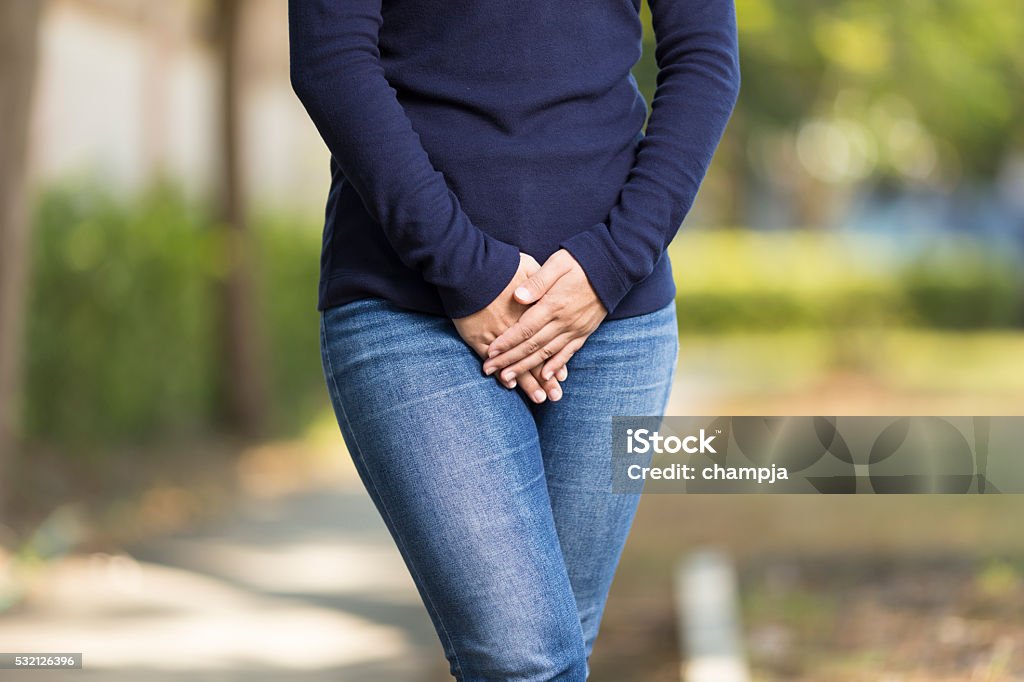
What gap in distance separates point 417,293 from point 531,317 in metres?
0.16

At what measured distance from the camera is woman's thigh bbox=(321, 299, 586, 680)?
1689mm

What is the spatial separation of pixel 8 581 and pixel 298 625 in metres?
1.25

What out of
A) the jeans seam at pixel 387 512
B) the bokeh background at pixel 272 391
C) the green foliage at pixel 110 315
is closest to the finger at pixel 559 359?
the jeans seam at pixel 387 512

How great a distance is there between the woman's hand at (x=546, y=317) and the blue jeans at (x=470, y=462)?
5cm

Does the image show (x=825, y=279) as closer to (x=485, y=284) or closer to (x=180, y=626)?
(x=180, y=626)

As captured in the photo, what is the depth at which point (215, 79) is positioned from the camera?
364 inches

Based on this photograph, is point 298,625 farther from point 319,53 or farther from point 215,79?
point 215,79

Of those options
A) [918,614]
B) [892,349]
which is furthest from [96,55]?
[892,349]

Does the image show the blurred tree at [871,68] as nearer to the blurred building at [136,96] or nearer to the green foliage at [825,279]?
the green foliage at [825,279]

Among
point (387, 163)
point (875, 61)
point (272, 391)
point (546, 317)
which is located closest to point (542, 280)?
point (546, 317)

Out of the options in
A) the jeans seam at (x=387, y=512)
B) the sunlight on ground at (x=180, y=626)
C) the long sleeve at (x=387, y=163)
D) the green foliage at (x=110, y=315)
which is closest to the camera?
the long sleeve at (x=387, y=163)

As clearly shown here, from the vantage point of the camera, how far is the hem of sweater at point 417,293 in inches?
68.6

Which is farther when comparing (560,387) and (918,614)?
Result: (918,614)

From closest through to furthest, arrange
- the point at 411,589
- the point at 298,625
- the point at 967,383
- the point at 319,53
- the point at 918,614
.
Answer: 1. the point at 319,53
2. the point at 918,614
3. the point at 298,625
4. the point at 411,589
5. the point at 967,383
